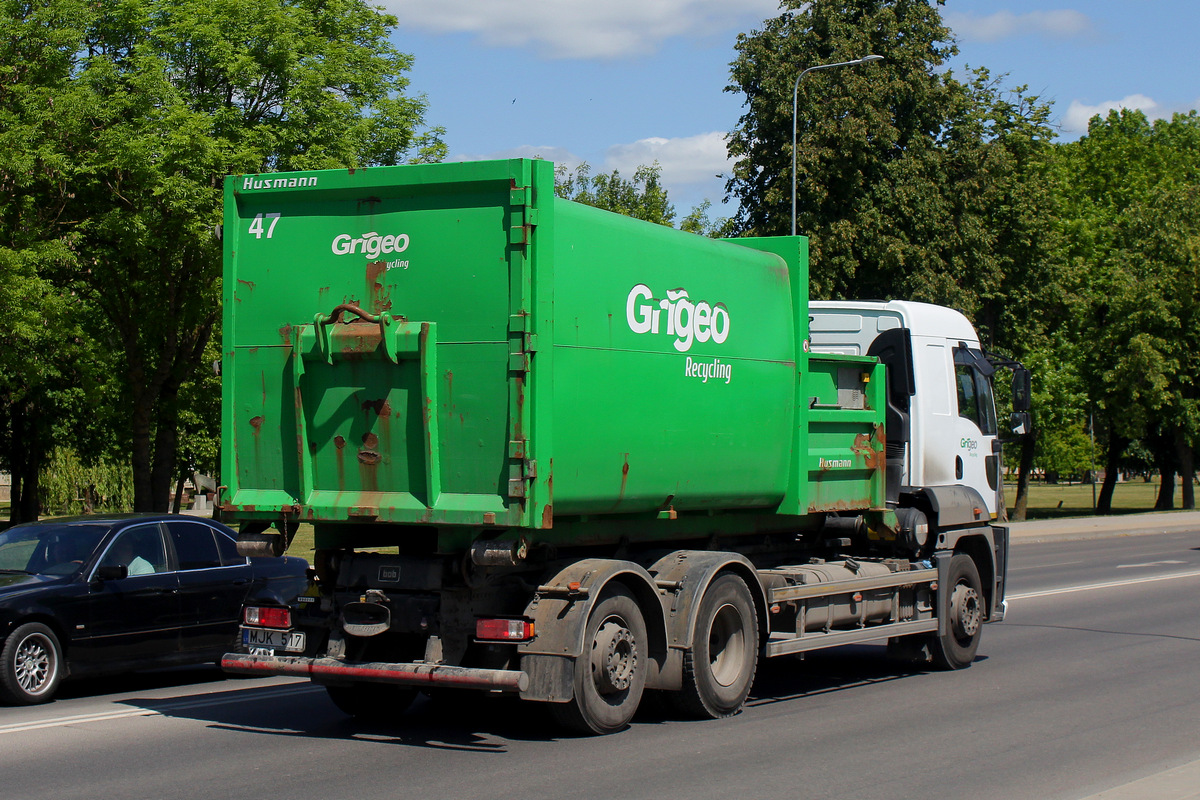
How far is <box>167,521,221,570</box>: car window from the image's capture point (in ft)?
35.3

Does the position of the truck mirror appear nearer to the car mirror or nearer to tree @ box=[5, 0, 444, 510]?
the car mirror

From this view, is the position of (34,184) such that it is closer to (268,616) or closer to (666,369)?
(268,616)

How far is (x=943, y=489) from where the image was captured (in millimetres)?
11508

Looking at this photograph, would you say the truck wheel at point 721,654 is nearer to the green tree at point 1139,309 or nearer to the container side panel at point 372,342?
the container side panel at point 372,342

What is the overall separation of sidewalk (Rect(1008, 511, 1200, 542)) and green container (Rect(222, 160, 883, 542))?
84.3 ft

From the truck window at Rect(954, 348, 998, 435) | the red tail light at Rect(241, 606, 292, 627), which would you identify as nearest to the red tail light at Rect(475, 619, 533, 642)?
the red tail light at Rect(241, 606, 292, 627)

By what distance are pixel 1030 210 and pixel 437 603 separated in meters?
35.4

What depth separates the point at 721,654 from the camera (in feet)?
29.4

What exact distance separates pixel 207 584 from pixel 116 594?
88cm

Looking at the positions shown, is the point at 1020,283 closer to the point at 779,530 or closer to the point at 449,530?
the point at 779,530

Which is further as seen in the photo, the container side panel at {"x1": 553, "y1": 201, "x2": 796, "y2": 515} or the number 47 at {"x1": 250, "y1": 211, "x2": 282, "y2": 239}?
the number 47 at {"x1": 250, "y1": 211, "x2": 282, "y2": 239}

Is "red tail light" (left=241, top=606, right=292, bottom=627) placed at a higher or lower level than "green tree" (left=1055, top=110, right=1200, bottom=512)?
lower

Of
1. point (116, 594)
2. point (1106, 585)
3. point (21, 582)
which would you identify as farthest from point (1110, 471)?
point (21, 582)

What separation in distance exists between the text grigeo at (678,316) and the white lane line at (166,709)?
171 inches
